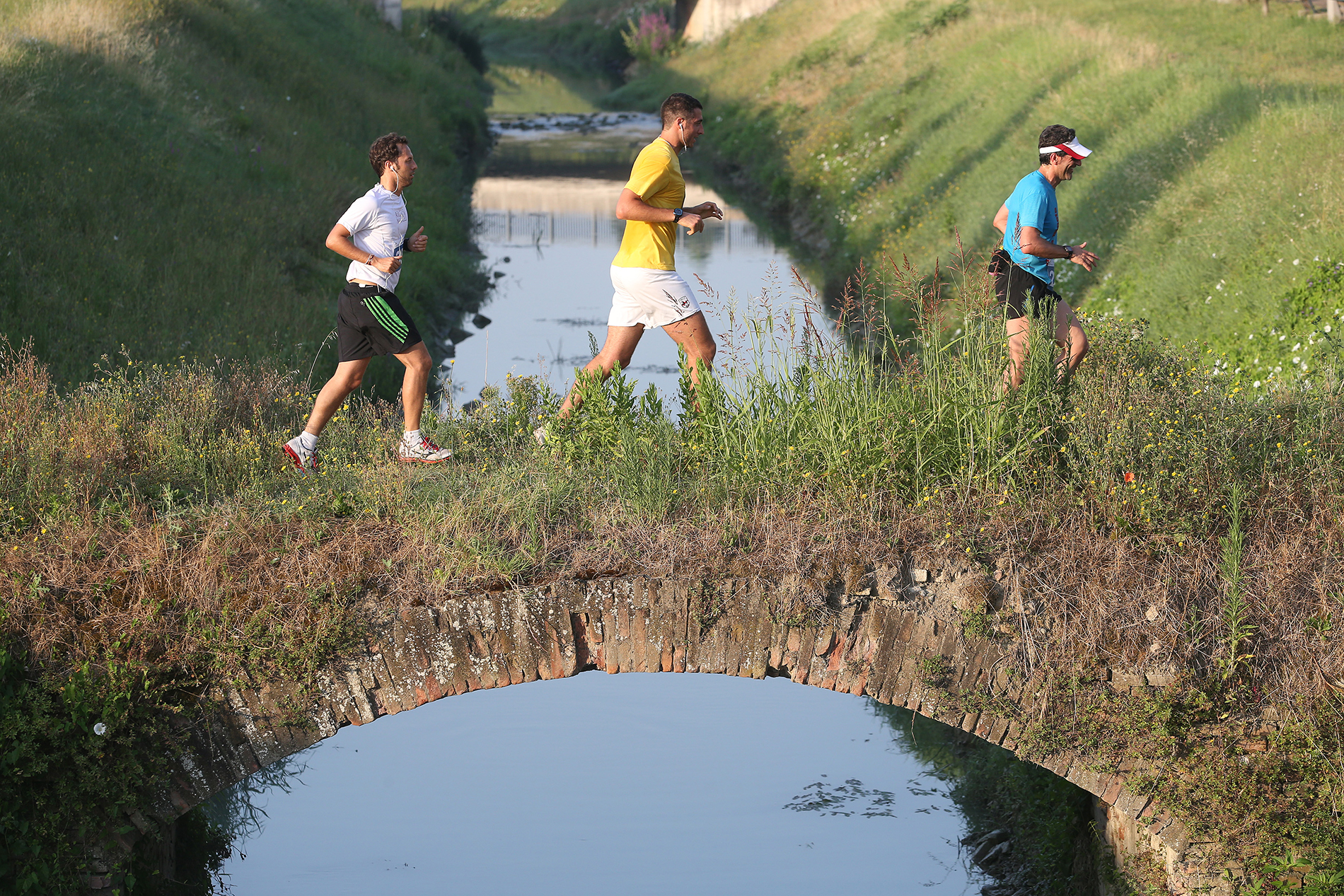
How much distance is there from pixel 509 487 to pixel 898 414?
2038 mm

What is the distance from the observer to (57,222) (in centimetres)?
1225

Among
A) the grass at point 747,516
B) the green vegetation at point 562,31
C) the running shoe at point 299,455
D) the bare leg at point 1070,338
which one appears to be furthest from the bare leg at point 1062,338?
the green vegetation at point 562,31

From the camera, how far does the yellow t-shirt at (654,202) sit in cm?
696

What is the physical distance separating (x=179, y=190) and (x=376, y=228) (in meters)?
8.63

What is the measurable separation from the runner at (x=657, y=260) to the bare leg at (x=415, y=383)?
0.69 m

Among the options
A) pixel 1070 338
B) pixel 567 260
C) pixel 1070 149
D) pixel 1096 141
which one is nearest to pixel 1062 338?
pixel 1070 338

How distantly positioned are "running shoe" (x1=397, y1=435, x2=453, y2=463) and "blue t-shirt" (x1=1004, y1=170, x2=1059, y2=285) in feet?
11.7

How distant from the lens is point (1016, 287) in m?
A: 7.46

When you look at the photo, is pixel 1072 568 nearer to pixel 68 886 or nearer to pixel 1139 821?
pixel 1139 821

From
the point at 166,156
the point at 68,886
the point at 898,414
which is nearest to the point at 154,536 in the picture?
the point at 68,886

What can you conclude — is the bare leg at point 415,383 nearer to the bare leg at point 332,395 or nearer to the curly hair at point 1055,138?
the bare leg at point 332,395

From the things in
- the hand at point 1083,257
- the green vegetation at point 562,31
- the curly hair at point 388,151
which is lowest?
the hand at point 1083,257

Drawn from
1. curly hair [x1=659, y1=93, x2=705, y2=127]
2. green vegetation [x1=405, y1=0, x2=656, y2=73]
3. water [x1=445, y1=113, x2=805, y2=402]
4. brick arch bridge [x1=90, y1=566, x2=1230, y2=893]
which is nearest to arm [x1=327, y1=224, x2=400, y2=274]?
water [x1=445, y1=113, x2=805, y2=402]

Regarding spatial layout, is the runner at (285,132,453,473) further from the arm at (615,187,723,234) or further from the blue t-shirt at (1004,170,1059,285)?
the blue t-shirt at (1004,170,1059,285)
